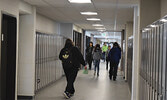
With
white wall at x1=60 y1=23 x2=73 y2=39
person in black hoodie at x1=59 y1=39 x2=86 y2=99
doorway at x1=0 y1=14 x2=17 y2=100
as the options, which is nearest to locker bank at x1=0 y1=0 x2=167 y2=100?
doorway at x1=0 y1=14 x2=17 y2=100

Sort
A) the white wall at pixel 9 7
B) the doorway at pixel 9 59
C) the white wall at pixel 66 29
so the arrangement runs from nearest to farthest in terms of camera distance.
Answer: the white wall at pixel 9 7, the doorway at pixel 9 59, the white wall at pixel 66 29

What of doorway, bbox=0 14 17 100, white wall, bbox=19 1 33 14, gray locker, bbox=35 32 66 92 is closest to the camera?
doorway, bbox=0 14 17 100

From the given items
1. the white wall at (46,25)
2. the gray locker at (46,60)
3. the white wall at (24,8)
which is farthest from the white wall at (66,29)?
the white wall at (24,8)

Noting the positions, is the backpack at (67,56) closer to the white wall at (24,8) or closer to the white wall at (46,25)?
the white wall at (24,8)

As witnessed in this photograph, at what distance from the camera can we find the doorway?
5473mm

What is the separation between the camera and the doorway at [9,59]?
5473mm

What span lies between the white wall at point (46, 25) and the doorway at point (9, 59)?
2.73m

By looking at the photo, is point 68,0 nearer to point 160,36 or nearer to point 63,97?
point 63,97

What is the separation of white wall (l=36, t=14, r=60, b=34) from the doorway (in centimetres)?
273

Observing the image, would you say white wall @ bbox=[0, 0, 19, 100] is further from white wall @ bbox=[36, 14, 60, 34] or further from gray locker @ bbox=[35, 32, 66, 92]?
white wall @ bbox=[36, 14, 60, 34]

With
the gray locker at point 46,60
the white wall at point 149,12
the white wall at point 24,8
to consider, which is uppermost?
the white wall at point 24,8

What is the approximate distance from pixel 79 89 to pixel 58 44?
267 cm

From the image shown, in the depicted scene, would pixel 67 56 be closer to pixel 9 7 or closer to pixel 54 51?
pixel 9 7

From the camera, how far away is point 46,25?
10.1 m
